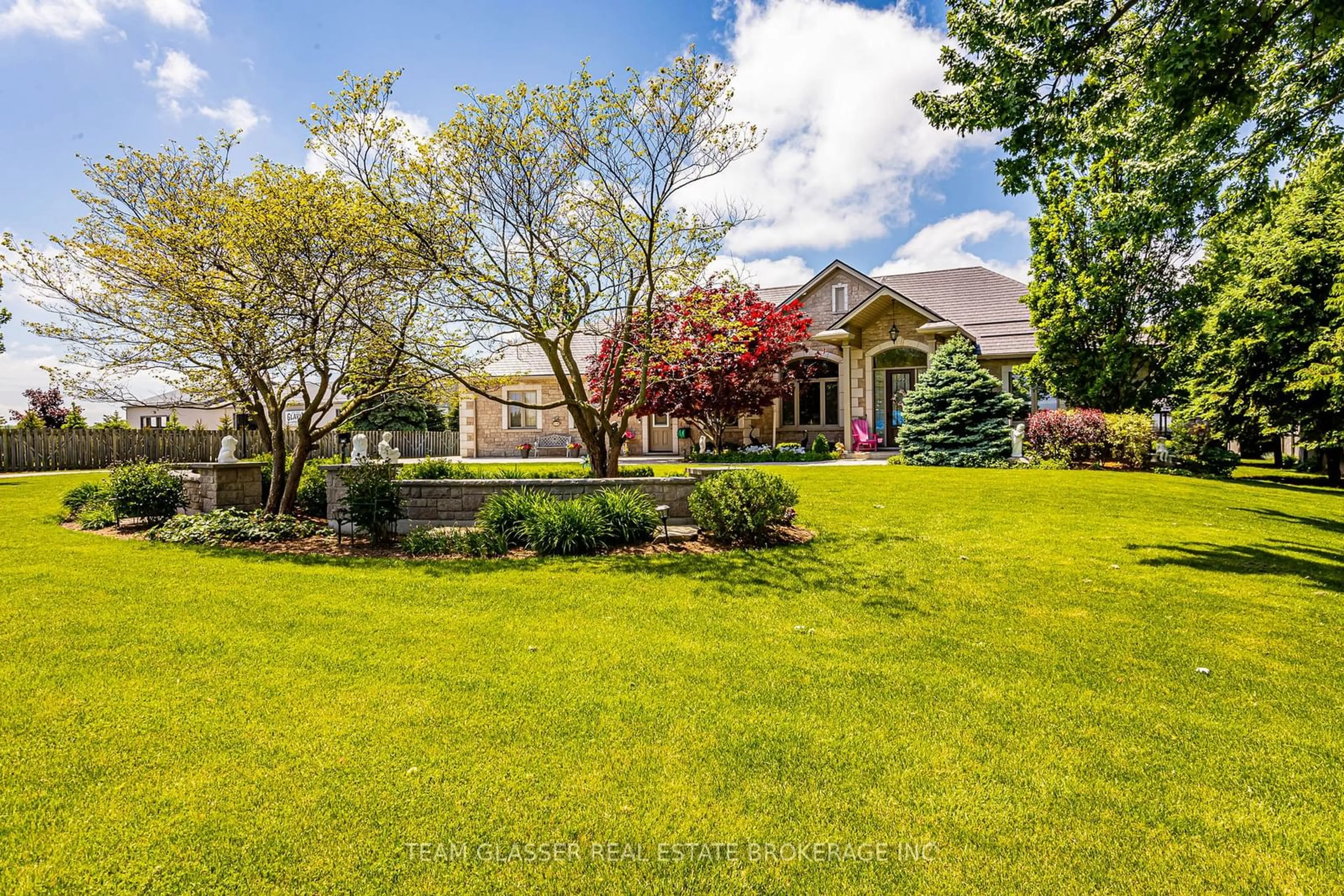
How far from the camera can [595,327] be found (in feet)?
31.9

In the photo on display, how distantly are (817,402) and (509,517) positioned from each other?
630 inches

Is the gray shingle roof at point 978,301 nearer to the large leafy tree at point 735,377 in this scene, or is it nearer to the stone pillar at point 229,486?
the large leafy tree at point 735,377

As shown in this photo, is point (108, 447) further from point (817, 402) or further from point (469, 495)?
point (817, 402)

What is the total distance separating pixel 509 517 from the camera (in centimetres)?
773

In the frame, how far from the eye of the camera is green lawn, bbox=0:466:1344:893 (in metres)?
2.27

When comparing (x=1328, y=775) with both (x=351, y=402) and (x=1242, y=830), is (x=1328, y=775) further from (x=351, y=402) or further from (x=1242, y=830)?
(x=351, y=402)

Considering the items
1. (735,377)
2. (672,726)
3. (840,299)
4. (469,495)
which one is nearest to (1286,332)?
(840,299)

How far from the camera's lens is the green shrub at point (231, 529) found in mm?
8211

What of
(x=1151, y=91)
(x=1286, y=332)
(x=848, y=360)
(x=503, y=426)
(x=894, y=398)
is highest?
(x=1151, y=91)

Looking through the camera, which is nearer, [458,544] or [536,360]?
[458,544]

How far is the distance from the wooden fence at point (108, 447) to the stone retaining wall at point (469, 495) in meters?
11.0

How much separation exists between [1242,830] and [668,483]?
6.62m

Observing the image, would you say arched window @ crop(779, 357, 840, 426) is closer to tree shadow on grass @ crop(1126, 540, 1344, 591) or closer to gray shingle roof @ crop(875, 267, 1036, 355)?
gray shingle roof @ crop(875, 267, 1036, 355)

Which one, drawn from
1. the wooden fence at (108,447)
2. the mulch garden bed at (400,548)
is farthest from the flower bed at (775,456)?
the wooden fence at (108,447)
